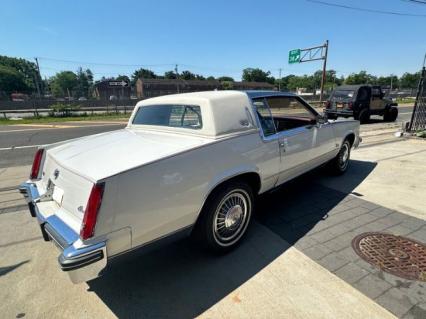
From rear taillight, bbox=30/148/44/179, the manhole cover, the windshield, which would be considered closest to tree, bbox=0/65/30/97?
the windshield

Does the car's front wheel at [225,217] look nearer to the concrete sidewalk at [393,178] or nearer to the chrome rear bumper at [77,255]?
the chrome rear bumper at [77,255]

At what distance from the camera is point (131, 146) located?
8.19 ft

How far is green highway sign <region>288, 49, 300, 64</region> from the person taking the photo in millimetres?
25516

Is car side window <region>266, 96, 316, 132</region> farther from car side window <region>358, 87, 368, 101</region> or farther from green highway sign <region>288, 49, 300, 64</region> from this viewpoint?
green highway sign <region>288, 49, 300, 64</region>

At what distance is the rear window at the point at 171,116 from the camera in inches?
111

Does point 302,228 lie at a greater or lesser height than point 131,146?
lesser

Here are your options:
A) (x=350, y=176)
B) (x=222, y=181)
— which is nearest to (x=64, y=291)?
(x=222, y=181)

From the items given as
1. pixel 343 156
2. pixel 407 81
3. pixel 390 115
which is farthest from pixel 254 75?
pixel 343 156

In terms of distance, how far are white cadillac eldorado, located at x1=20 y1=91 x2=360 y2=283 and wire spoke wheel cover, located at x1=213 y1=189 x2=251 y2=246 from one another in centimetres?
1

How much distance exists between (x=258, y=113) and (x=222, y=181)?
1063 mm

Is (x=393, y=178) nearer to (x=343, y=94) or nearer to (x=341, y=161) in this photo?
(x=341, y=161)

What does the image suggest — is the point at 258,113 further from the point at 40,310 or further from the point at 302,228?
the point at 40,310

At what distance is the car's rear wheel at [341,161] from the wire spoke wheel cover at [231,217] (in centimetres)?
275

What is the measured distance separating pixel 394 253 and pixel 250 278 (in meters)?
1.59
